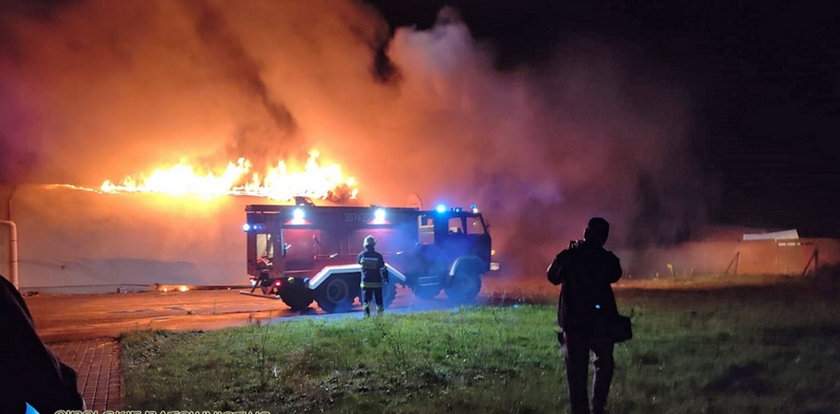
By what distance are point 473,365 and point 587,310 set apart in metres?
2.56

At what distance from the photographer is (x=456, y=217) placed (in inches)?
592

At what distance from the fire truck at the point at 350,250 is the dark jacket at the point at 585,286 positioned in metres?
8.78

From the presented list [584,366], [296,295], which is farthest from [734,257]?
[584,366]

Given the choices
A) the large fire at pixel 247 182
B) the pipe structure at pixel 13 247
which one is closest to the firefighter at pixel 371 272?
the large fire at pixel 247 182

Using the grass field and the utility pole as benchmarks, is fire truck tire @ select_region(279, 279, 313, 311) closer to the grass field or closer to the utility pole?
the grass field

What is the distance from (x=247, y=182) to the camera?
1911 cm

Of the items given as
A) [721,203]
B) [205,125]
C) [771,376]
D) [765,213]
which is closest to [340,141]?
[205,125]

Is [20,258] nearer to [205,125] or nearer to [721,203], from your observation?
[205,125]

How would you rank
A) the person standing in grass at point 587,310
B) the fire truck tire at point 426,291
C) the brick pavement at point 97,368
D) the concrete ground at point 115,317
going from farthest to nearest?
the fire truck tire at point 426,291, the concrete ground at point 115,317, the brick pavement at point 97,368, the person standing in grass at point 587,310

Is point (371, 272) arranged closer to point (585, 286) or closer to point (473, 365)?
point (473, 365)

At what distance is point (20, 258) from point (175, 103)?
5972mm

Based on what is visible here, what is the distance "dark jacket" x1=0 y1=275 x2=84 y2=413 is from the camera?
A: 71.9 inches

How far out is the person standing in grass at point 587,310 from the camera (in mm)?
4691

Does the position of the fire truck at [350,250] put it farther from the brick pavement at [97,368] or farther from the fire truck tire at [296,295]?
the brick pavement at [97,368]
